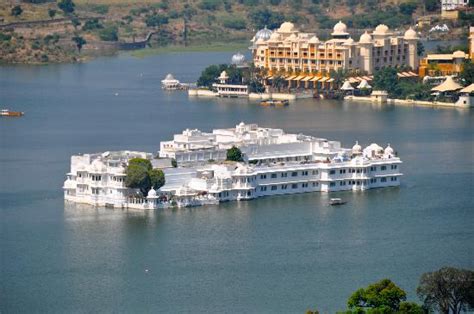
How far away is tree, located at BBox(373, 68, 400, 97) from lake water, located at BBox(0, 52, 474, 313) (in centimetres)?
797

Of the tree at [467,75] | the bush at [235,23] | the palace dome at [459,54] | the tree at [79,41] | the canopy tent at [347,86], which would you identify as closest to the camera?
the tree at [467,75]

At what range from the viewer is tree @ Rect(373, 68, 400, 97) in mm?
48656

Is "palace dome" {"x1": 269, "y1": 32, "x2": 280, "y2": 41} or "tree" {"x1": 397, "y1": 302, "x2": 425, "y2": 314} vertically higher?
"palace dome" {"x1": 269, "y1": 32, "x2": 280, "y2": 41}

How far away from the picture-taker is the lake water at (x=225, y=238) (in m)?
24.5

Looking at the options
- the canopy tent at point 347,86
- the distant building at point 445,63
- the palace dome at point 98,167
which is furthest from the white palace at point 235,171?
the distant building at point 445,63

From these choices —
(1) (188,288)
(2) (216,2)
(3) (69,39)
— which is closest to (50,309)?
(1) (188,288)

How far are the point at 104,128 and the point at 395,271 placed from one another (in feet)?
52.9

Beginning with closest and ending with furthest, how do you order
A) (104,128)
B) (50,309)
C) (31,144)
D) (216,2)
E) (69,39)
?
1. (50,309)
2. (31,144)
3. (104,128)
4. (69,39)
5. (216,2)

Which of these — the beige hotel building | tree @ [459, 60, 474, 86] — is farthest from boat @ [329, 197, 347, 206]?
the beige hotel building

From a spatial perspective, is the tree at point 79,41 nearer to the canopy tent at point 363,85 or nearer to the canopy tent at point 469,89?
the canopy tent at point 363,85

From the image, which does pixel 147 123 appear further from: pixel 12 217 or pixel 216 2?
pixel 216 2

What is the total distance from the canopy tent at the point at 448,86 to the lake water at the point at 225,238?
23.4 ft

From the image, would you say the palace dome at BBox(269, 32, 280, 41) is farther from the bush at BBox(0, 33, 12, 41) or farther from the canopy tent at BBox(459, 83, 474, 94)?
the bush at BBox(0, 33, 12, 41)

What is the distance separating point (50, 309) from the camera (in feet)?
78.5
